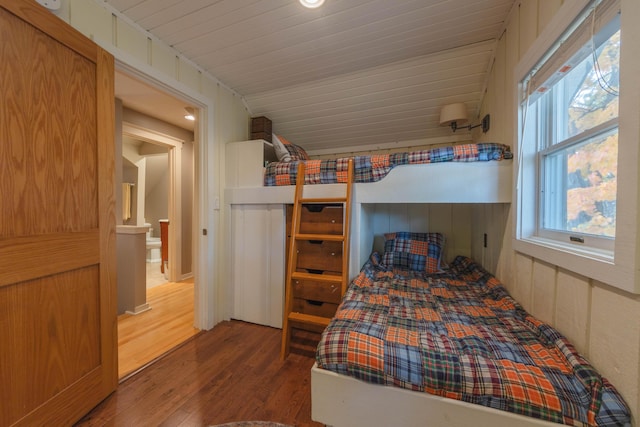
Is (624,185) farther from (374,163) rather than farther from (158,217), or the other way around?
(158,217)

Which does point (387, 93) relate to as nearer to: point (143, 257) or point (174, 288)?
point (143, 257)

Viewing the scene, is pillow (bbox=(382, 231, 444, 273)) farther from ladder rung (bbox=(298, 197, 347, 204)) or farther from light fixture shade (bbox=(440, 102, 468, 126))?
light fixture shade (bbox=(440, 102, 468, 126))

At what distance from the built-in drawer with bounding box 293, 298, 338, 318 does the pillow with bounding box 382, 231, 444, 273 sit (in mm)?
729

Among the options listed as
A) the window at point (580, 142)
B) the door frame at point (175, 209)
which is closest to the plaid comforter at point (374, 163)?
the window at point (580, 142)

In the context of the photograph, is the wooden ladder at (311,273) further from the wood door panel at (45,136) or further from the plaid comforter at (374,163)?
the wood door panel at (45,136)

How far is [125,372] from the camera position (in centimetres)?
153

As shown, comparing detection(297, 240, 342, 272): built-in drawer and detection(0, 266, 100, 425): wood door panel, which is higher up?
detection(297, 240, 342, 272): built-in drawer

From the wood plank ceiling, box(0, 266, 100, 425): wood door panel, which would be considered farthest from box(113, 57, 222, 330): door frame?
box(0, 266, 100, 425): wood door panel

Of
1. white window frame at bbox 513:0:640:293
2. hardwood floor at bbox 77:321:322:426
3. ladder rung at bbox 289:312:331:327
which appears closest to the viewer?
white window frame at bbox 513:0:640:293

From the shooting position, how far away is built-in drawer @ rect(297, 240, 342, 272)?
69.1 inches

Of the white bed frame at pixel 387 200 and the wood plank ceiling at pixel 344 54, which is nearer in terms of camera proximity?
the white bed frame at pixel 387 200

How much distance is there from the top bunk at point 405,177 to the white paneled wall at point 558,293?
181 mm

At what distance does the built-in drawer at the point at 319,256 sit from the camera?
1755 mm

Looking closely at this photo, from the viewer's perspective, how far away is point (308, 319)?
1.63m
